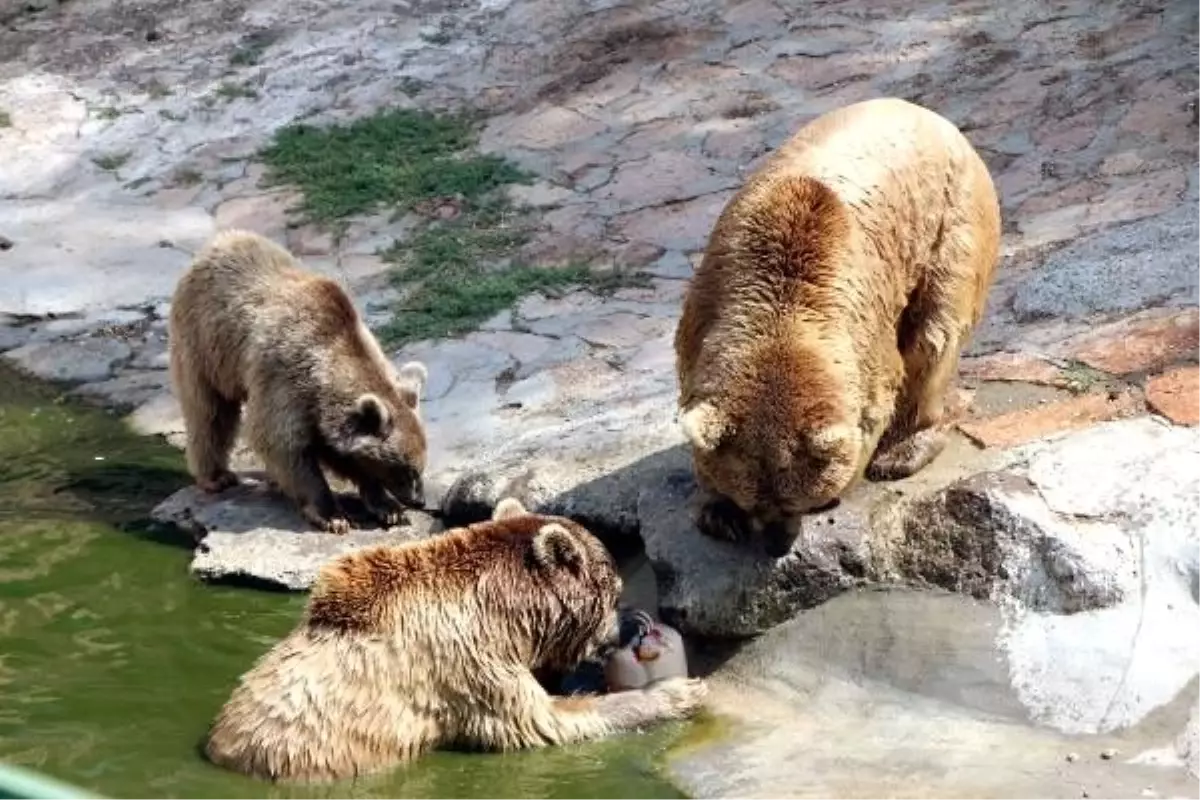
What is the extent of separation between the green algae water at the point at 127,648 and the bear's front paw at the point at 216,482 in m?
0.32

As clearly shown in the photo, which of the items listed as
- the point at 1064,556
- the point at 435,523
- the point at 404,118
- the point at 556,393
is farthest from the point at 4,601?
the point at 404,118

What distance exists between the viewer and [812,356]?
6734 millimetres

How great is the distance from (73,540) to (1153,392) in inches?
204

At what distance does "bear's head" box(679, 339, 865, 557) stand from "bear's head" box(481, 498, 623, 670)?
0.62 metres

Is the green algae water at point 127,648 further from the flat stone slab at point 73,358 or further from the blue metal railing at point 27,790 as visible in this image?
the blue metal railing at point 27,790

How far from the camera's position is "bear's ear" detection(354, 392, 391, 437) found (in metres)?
8.79

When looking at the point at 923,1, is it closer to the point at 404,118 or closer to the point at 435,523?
the point at 404,118

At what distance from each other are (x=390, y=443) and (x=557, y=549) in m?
2.20

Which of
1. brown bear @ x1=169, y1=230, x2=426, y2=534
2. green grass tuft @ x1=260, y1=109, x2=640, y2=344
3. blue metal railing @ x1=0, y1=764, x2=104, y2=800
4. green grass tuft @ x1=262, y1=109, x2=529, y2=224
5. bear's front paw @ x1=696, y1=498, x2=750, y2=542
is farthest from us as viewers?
green grass tuft @ x1=262, y1=109, x2=529, y2=224

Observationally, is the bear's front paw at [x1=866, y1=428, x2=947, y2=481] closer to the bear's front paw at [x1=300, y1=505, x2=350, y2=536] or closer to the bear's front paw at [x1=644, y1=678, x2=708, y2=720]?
the bear's front paw at [x1=644, y1=678, x2=708, y2=720]

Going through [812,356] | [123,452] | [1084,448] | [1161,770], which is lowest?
[123,452]

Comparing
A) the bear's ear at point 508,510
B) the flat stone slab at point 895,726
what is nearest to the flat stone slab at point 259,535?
the bear's ear at point 508,510

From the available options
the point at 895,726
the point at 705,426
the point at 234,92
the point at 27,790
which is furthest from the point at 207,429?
the point at 27,790

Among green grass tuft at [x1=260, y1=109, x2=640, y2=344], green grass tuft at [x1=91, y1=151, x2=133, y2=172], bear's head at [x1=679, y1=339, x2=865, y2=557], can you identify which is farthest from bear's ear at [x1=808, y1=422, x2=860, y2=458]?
A: green grass tuft at [x1=91, y1=151, x2=133, y2=172]
